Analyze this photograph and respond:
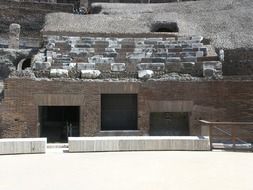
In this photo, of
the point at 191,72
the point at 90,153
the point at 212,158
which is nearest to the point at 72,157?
the point at 90,153

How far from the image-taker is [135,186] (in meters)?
7.51

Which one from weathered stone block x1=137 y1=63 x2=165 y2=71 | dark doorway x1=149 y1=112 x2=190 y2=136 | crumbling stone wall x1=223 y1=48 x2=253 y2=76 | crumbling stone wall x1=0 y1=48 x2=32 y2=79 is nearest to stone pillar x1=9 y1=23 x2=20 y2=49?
crumbling stone wall x1=0 y1=48 x2=32 y2=79

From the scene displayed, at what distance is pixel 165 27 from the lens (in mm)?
23250

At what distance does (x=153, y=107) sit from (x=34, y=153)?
448 cm

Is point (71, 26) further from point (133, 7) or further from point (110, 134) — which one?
point (110, 134)

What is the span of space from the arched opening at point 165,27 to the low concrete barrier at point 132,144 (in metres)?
11.6

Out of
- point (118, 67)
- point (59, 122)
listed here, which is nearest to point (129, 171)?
point (118, 67)

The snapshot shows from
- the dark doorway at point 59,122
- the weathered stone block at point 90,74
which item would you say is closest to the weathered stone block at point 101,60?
the weathered stone block at point 90,74

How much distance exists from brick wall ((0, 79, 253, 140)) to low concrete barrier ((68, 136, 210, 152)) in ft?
6.30

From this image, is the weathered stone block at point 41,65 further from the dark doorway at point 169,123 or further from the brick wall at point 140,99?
the dark doorway at point 169,123

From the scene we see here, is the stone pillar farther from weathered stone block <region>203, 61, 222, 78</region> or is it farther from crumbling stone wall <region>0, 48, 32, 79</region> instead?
weathered stone block <region>203, 61, 222, 78</region>

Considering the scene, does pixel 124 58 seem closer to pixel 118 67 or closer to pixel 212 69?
pixel 118 67

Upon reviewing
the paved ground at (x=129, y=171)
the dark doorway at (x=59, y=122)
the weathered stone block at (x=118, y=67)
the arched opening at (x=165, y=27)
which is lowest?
the paved ground at (x=129, y=171)

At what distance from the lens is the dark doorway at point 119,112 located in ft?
49.0
